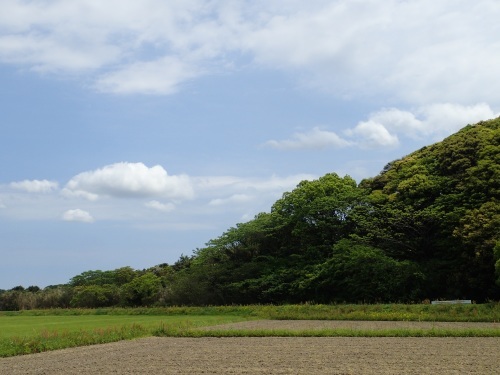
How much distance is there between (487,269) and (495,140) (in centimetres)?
1165

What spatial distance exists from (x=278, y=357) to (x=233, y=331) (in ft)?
30.8

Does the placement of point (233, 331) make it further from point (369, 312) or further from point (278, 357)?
point (369, 312)

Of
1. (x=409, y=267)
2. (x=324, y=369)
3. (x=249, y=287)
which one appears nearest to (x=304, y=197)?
(x=249, y=287)

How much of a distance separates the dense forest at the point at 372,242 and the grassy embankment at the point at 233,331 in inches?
211

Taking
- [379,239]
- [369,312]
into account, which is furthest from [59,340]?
[379,239]

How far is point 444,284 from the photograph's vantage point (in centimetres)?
4078

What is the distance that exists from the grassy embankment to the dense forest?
537cm

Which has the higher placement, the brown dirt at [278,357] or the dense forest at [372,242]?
the dense forest at [372,242]

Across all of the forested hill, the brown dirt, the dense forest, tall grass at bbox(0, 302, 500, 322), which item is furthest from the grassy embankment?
the forested hill

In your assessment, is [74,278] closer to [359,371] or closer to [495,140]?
[495,140]

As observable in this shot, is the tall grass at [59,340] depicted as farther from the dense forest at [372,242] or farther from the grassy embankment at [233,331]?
the dense forest at [372,242]

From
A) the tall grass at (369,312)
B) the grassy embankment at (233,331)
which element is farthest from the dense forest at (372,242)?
the grassy embankment at (233,331)

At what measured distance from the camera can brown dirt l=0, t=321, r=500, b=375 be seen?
47.0 feet

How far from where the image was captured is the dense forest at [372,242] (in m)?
40.0
